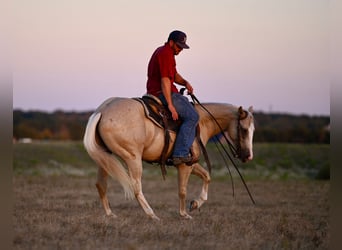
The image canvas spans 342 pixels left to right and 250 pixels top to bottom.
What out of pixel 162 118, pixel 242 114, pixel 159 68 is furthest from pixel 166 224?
pixel 242 114

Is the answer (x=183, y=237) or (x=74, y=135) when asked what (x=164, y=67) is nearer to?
(x=183, y=237)

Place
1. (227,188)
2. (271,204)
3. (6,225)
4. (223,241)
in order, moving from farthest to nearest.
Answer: (227,188), (271,204), (223,241), (6,225)

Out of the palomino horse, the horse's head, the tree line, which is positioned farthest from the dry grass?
the tree line

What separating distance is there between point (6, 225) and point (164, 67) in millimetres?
5198

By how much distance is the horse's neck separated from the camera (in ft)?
34.8

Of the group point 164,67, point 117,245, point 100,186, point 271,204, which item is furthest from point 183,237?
point 271,204

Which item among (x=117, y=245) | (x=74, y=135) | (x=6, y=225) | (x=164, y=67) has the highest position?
(x=164, y=67)

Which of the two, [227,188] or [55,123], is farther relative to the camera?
[55,123]

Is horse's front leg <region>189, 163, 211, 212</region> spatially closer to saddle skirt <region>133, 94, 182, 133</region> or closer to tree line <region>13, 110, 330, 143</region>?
saddle skirt <region>133, 94, 182, 133</region>

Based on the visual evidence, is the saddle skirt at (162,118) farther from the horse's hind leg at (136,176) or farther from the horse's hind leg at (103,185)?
the horse's hind leg at (103,185)

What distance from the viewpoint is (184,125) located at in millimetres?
9797

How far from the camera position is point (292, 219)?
34.1 ft

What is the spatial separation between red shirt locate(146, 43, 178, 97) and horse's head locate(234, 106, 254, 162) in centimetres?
132

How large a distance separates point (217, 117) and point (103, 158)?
261cm
